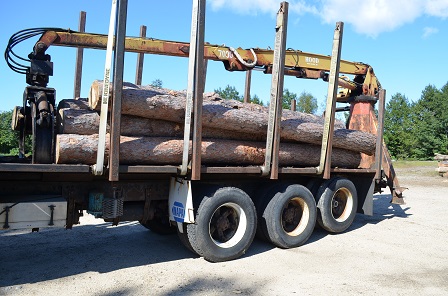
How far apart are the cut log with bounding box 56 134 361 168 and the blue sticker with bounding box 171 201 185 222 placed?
1.99 ft

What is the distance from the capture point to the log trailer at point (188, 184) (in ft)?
17.6

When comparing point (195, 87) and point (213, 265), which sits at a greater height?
point (195, 87)

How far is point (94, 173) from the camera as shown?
5.30 metres

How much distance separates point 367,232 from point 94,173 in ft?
18.7

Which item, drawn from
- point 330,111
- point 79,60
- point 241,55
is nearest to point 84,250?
point 79,60

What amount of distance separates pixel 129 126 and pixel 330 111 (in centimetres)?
369

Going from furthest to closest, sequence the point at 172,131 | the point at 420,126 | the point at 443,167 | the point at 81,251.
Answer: the point at 420,126
the point at 443,167
the point at 81,251
the point at 172,131

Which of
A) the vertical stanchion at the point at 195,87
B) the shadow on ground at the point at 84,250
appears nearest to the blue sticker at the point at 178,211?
the vertical stanchion at the point at 195,87

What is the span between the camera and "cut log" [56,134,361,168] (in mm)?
5297

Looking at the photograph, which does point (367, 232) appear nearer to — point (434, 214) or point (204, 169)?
point (434, 214)

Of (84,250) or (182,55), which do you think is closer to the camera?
(84,250)

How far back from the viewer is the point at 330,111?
774 centimetres

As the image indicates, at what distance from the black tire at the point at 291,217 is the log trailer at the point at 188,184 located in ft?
0.06

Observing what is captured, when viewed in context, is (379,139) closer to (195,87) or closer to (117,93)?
(195,87)
